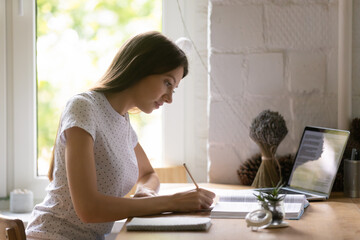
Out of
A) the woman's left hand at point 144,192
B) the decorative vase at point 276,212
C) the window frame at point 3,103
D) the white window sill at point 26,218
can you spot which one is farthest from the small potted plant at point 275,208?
the window frame at point 3,103

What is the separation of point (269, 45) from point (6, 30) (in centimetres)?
117

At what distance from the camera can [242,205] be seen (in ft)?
5.90

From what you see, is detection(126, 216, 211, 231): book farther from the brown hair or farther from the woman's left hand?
the brown hair

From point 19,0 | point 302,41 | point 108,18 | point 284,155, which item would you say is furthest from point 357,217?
point 19,0

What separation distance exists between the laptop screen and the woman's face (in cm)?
55

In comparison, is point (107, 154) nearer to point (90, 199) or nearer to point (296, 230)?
point (90, 199)

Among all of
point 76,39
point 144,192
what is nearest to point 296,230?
point 144,192

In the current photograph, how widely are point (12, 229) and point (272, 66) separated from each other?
1195 mm

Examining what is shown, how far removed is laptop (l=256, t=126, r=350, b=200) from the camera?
2.06m

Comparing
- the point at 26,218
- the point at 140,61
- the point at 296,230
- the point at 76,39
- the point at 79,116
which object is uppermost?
the point at 76,39

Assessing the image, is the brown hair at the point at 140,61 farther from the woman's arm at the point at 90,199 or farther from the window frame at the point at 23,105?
the window frame at the point at 23,105

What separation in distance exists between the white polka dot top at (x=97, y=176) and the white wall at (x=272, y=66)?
24.2 inches

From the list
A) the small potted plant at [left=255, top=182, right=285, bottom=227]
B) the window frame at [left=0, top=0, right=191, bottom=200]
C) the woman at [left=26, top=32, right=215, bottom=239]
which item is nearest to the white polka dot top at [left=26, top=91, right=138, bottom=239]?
the woman at [left=26, top=32, right=215, bottom=239]

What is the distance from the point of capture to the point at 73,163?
1648 millimetres
